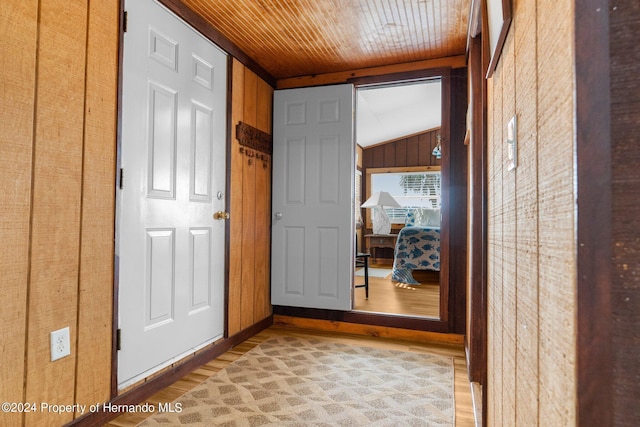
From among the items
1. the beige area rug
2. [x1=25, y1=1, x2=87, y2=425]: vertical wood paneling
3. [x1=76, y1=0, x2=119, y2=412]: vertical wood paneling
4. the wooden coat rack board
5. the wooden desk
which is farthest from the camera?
the wooden desk

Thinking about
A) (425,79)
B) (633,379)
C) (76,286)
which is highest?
(425,79)

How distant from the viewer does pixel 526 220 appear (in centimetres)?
70

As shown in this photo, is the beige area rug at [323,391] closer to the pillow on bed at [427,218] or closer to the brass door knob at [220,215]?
the brass door knob at [220,215]

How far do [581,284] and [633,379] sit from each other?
0.11m

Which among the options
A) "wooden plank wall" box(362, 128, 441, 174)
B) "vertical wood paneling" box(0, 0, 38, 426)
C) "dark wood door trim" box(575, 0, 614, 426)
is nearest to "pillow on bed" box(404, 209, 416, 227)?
"wooden plank wall" box(362, 128, 441, 174)

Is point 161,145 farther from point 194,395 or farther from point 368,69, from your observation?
point 368,69

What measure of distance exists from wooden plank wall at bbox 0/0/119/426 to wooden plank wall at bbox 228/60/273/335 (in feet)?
3.29

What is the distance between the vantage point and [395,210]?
24.1ft

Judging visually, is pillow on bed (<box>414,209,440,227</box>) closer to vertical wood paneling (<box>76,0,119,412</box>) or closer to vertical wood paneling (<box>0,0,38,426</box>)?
vertical wood paneling (<box>76,0,119,412</box>)

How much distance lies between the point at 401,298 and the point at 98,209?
3126 mm

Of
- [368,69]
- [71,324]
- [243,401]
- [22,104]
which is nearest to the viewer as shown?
[22,104]

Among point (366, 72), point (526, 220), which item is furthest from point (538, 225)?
point (366, 72)

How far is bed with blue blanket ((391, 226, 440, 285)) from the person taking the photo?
4.83m

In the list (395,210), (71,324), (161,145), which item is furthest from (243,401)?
(395,210)
